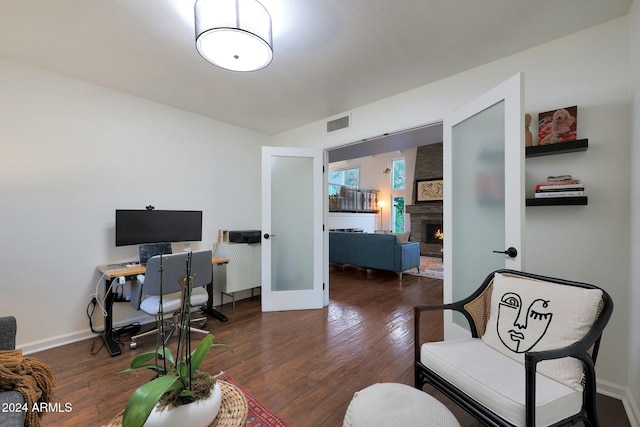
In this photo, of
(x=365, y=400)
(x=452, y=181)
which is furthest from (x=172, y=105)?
(x=365, y=400)

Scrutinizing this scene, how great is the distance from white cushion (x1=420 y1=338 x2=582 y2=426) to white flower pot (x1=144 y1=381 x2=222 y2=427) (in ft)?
3.59

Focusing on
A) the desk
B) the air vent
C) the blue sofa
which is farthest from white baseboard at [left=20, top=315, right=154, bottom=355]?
the blue sofa

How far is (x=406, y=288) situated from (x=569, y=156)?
3.10 meters

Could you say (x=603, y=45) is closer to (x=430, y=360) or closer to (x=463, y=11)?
(x=463, y=11)

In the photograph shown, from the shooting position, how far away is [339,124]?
3.43 metres

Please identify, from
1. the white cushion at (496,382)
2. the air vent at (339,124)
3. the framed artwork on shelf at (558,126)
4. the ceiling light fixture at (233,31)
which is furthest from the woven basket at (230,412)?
the air vent at (339,124)

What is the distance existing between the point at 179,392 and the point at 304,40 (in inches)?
87.2

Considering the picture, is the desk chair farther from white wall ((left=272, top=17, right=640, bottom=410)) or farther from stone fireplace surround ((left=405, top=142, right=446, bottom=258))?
stone fireplace surround ((left=405, top=142, right=446, bottom=258))

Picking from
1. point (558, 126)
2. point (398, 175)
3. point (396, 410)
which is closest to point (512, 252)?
point (558, 126)

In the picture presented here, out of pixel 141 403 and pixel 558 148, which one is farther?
pixel 558 148

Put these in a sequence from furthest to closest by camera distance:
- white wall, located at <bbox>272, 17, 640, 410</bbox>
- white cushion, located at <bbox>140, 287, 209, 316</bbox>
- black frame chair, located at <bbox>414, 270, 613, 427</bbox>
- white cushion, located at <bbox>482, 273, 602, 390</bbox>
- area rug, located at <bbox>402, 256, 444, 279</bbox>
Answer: area rug, located at <bbox>402, 256, 444, 279</bbox>
white cushion, located at <bbox>140, 287, 209, 316</bbox>
white wall, located at <bbox>272, 17, 640, 410</bbox>
white cushion, located at <bbox>482, 273, 602, 390</bbox>
black frame chair, located at <bbox>414, 270, 613, 427</bbox>

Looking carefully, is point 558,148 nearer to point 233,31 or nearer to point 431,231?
point 233,31

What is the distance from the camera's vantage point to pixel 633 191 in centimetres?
162

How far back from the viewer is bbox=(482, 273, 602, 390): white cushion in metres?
1.19
